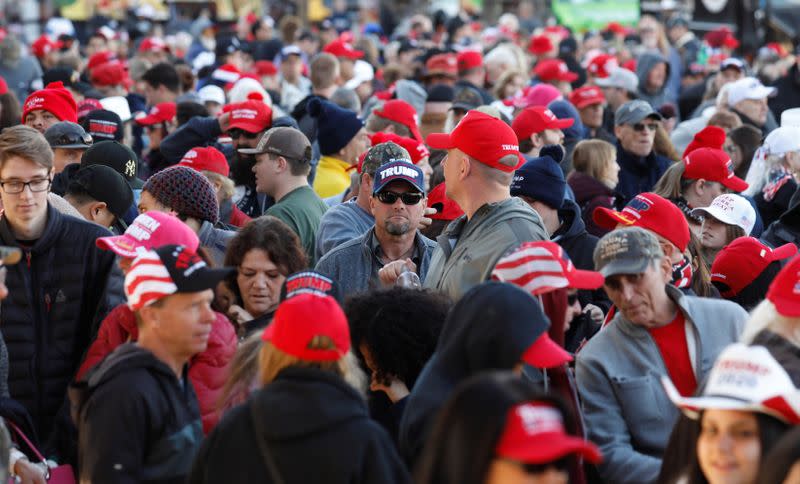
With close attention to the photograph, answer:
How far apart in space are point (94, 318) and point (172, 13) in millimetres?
22073

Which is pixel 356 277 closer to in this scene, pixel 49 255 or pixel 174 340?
pixel 49 255

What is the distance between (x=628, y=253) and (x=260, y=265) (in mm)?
1717

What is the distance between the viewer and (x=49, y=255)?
233 inches

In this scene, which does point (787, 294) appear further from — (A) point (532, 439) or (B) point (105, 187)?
(B) point (105, 187)

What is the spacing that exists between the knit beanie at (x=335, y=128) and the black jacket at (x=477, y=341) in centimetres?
537

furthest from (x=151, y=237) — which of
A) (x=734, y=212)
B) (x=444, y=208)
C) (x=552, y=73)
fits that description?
(x=552, y=73)

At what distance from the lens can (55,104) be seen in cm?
961

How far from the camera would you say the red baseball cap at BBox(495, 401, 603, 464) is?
3215mm

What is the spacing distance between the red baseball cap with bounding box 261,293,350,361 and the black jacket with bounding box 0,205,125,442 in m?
1.85

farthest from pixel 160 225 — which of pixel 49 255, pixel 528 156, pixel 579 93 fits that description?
pixel 579 93

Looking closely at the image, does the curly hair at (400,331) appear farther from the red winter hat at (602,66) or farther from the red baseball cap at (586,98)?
the red winter hat at (602,66)

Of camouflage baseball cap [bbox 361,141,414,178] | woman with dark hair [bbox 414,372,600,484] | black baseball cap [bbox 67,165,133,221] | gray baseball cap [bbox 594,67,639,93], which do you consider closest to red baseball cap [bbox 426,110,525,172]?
camouflage baseball cap [bbox 361,141,414,178]

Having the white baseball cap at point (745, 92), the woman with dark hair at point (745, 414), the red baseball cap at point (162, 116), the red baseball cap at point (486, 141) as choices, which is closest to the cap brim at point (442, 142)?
the red baseball cap at point (486, 141)

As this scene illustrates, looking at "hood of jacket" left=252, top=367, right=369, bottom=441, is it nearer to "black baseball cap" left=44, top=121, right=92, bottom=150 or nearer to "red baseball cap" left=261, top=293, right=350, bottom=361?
"red baseball cap" left=261, top=293, right=350, bottom=361
